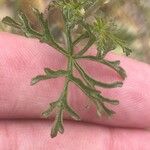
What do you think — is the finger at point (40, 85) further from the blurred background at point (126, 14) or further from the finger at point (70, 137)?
the blurred background at point (126, 14)

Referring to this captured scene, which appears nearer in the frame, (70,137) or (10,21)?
(10,21)

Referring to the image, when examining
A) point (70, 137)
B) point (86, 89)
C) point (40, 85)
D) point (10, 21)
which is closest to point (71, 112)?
point (86, 89)

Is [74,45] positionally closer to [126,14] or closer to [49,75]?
[49,75]

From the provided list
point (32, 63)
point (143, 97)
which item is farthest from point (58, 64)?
point (143, 97)

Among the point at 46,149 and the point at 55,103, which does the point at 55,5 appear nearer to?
the point at 55,103

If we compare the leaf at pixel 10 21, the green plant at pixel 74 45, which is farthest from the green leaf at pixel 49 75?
the leaf at pixel 10 21

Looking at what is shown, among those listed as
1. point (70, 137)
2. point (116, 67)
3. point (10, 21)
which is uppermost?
point (10, 21)

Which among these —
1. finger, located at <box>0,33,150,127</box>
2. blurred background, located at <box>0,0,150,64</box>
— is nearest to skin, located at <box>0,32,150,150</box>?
finger, located at <box>0,33,150,127</box>
